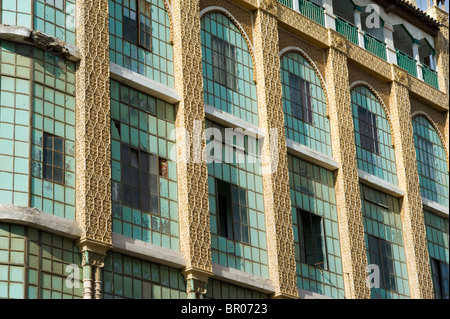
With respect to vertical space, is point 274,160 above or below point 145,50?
below

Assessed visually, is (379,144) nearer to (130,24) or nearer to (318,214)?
(318,214)

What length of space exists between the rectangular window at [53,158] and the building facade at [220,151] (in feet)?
0.17

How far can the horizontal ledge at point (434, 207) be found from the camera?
3488 centimetres

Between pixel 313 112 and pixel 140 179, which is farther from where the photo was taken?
pixel 313 112

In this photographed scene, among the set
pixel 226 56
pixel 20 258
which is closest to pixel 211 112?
pixel 226 56

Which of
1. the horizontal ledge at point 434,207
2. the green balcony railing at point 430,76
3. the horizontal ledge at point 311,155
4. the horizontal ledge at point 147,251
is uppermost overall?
the green balcony railing at point 430,76

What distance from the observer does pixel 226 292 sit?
2678 cm

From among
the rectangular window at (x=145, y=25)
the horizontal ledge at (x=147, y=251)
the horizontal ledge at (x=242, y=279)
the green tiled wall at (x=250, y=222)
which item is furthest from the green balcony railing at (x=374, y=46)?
the horizontal ledge at (x=147, y=251)

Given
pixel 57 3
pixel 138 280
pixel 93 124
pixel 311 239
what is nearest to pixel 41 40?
pixel 57 3

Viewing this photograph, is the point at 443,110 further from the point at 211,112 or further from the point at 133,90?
the point at 133,90

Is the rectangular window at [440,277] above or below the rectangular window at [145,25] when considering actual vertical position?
below

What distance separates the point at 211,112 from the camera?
28.3 metres

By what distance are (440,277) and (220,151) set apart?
10068mm

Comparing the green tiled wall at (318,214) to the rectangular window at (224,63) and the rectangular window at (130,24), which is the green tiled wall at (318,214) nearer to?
the rectangular window at (224,63)
